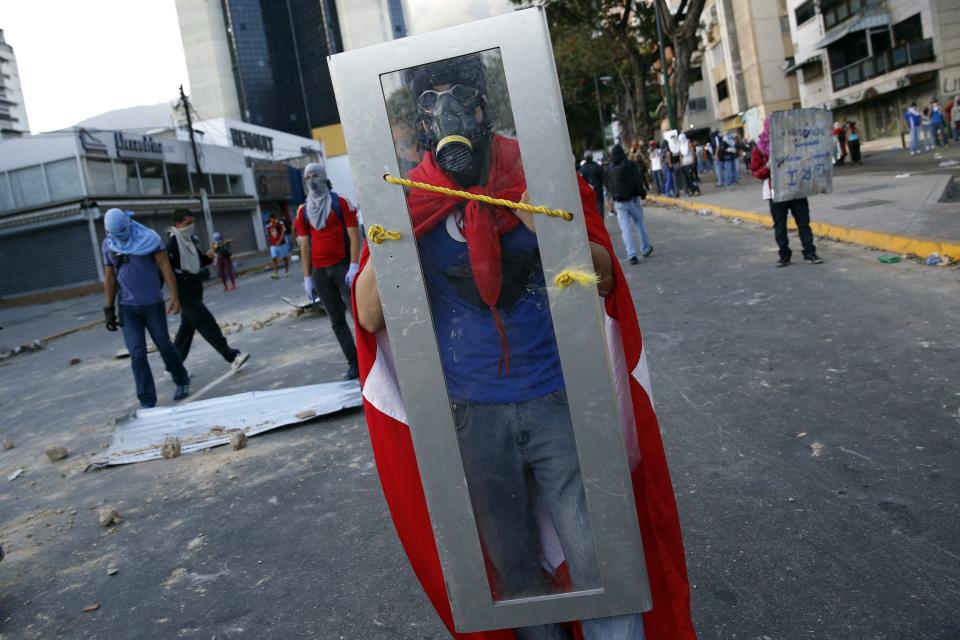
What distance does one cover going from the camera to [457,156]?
1.46m

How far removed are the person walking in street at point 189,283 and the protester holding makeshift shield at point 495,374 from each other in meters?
6.49

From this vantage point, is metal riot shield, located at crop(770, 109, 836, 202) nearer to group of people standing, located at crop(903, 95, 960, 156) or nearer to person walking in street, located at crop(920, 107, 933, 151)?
group of people standing, located at crop(903, 95, 960, 156)

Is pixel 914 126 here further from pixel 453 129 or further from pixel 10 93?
pixel 10 93

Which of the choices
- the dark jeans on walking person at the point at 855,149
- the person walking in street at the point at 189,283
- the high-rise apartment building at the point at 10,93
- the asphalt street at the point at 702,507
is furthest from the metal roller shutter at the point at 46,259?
the high-rise apartment building at the point at 10,93

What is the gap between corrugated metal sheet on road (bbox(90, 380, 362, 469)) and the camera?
217 inches

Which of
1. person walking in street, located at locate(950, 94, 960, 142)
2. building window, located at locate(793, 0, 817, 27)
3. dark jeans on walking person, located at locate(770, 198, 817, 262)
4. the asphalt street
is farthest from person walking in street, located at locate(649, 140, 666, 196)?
building window, located at locate(793, 0, 817, 27)

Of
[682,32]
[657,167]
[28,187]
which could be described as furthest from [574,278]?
[28,187]

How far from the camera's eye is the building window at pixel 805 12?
43.2 meters

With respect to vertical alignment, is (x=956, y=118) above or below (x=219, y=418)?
above

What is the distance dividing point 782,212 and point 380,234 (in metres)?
8.26

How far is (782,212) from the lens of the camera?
878 cm

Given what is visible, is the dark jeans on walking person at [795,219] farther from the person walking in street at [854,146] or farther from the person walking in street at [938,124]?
the person walking in street at [938,124]

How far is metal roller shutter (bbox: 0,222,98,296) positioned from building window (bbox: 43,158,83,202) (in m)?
1.24

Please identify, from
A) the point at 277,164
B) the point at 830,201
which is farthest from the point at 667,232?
the point at 277,164
